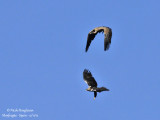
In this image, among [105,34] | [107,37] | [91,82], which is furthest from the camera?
[91,82]

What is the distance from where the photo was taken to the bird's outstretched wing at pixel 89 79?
267ft

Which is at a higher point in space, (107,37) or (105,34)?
(105,34)

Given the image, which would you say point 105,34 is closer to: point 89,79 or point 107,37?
point 107,37

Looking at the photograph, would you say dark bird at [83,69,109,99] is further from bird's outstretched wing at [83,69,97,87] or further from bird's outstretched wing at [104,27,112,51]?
bird's outstretched wing at [104,27,112,51]

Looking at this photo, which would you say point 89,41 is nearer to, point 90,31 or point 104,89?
point 90,31

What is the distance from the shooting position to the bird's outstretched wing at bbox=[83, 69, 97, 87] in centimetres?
8144

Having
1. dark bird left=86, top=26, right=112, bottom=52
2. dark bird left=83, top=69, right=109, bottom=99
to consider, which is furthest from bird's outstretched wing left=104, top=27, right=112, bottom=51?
dark bird left=83, top=69, right=109, bottom=99

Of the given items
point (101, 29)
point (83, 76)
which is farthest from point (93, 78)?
point (101, 29)

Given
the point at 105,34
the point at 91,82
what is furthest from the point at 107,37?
the point at 91,82

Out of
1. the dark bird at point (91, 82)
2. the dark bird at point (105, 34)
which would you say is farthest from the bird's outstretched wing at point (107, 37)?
the dark bird at point (91, 82)

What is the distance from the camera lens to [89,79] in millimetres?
82438

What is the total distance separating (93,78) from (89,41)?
4.46m

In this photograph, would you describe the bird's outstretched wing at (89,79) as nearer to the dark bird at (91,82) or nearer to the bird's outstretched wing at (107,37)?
the dark bird at (91,82)

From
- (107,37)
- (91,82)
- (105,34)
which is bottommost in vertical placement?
(91,82)
